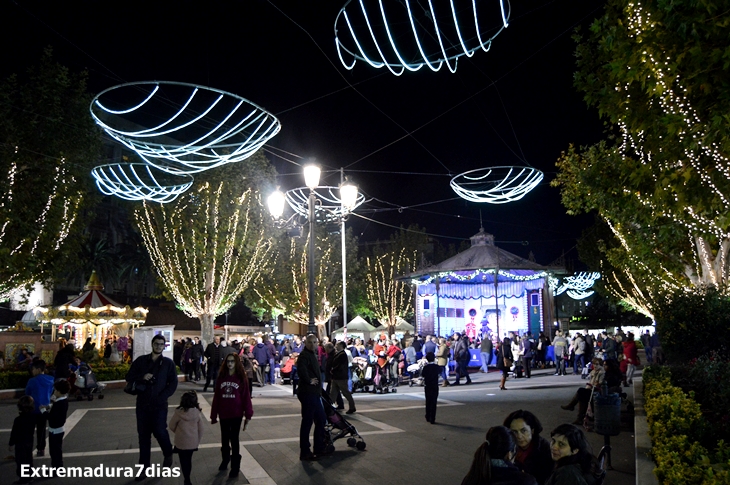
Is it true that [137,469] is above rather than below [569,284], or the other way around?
below

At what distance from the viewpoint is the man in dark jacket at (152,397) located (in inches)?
277

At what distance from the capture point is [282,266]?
133 feet

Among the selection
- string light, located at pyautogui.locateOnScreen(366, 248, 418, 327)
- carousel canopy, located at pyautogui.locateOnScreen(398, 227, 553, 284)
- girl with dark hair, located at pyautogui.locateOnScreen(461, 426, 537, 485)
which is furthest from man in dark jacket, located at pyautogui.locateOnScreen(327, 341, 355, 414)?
string light, located at pyautogui.locateOnScreen(366, 248, 418, 327)

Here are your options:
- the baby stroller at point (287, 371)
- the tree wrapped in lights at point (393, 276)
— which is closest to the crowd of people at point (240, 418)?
the baby stroller at point (287, 371)

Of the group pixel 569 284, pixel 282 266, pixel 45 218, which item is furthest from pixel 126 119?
pixel 569 284

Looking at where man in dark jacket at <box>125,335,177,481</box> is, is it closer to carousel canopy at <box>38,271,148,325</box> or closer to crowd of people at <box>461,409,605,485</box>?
crowd of people at <box>461,409,605,485</box>

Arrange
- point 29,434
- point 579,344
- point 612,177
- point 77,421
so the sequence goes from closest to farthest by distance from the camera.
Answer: point 29,434, point 77,421, point 612,177, point 579,344

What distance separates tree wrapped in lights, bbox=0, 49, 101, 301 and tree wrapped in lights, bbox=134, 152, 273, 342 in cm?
386

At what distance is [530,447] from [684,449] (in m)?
1.37

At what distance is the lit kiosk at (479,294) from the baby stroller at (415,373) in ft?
29.9

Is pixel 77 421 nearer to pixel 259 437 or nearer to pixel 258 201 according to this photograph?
pixel 259 437

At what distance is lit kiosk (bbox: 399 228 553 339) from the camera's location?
96.2 ft

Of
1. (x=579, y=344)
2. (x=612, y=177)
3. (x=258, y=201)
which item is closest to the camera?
(x=612, y=177)

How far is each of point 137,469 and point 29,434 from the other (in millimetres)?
1379
